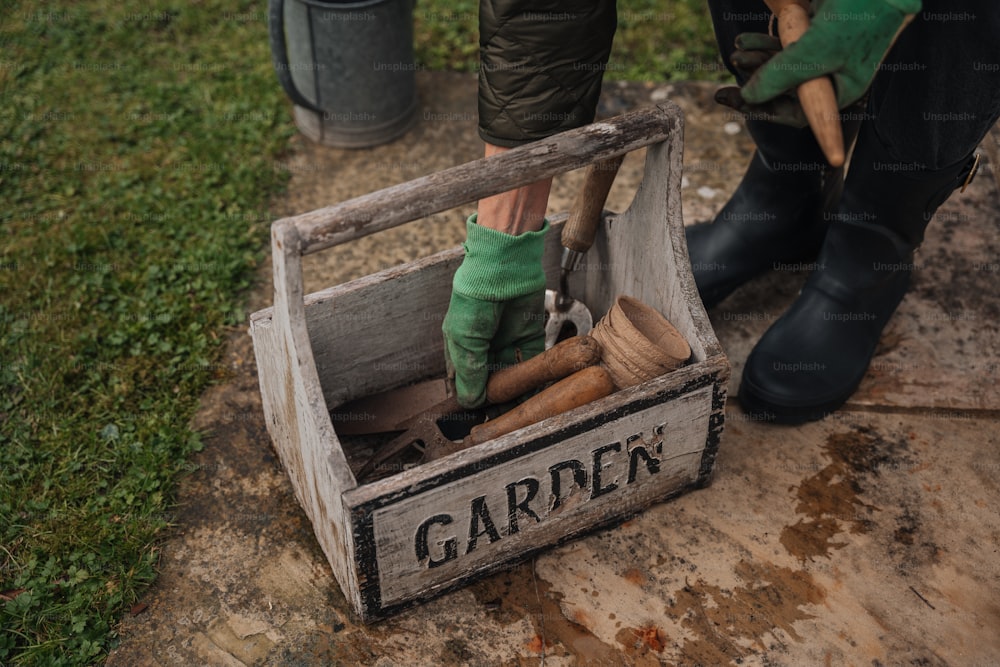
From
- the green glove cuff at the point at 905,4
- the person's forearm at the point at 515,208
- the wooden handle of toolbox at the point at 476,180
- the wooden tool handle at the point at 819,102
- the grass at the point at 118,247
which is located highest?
A: the green glove cuff at the point at 905,4

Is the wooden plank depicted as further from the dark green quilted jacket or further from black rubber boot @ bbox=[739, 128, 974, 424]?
black rubber boot @ bbox=[739, 128, 974, 424]

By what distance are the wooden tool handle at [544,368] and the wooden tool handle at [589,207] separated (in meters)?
0.25

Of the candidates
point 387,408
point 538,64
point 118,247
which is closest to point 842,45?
point 538,64

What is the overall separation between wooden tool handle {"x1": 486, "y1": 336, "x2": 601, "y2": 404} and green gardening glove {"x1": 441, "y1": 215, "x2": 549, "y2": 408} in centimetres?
3

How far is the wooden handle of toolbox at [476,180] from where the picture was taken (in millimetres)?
1684

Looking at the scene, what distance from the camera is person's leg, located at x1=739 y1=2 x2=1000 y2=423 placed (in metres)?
2.05

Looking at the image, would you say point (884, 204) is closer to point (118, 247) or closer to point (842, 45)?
point (842, 45)

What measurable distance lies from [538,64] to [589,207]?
1.33ft

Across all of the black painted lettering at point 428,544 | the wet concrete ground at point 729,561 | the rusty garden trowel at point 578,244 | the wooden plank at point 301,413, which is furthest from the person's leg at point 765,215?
the wooden plank at point 301,413

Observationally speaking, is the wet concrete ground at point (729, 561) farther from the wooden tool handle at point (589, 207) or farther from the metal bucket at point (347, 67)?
the metal bucket at point (347, 67)

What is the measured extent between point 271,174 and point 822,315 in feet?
5.80

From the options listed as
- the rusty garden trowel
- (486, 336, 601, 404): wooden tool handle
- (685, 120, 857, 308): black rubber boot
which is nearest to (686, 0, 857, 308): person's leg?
(685, 120, 857, 308): black rubber boot

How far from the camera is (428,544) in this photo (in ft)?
6.39

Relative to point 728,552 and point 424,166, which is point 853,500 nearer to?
point 728,552
